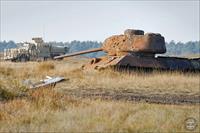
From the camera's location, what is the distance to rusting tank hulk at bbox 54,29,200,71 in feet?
60.4

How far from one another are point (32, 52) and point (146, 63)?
24.2m

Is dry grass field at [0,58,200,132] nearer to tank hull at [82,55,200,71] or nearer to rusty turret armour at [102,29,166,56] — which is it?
tank hull at [82,55,200,71]

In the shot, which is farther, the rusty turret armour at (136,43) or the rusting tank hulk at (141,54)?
the rusty turret armour at (136,43)

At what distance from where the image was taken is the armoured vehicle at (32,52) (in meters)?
40.5

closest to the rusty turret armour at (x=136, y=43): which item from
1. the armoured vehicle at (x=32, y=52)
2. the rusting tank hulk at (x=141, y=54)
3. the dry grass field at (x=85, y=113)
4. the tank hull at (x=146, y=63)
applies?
the rusting tank hulk at (x=141, y=54)

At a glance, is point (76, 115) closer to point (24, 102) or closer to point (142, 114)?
point (142, 114)

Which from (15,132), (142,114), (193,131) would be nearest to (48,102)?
(142,114)

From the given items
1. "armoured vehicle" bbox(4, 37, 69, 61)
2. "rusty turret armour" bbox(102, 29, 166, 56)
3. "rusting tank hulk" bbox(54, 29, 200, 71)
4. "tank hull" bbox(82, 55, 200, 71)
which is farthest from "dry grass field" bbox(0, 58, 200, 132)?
"armoured vehicle" bbox(4, 37, 69, 61)

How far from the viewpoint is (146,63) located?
1847 centimetres

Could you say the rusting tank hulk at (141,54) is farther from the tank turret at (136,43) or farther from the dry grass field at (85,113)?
the dry grass field at (85,113)

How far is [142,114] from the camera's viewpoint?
311 inches

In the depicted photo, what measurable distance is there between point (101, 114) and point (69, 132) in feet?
4.64

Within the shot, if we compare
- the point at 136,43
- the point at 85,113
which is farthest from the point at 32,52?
the point at 85,113

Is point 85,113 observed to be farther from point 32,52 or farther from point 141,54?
point 32,52
